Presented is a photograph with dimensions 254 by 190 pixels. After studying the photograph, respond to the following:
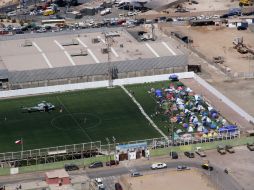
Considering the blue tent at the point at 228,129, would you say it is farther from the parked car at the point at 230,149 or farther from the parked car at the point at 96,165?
the parked car at the point at 96,165

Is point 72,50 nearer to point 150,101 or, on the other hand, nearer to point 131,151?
point 150,101

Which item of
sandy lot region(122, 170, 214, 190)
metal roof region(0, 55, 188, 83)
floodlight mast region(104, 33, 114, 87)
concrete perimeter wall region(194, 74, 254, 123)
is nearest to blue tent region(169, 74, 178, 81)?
metal roof region(0, 55, 188, 83)

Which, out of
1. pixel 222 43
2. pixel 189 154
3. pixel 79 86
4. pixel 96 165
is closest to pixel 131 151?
pixel 96 165

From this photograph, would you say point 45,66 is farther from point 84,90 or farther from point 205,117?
point 205,117

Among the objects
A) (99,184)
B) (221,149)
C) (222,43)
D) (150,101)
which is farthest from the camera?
(222,43)

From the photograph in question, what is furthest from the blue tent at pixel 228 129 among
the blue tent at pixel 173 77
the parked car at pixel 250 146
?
the blue tent at pixel 173 77
